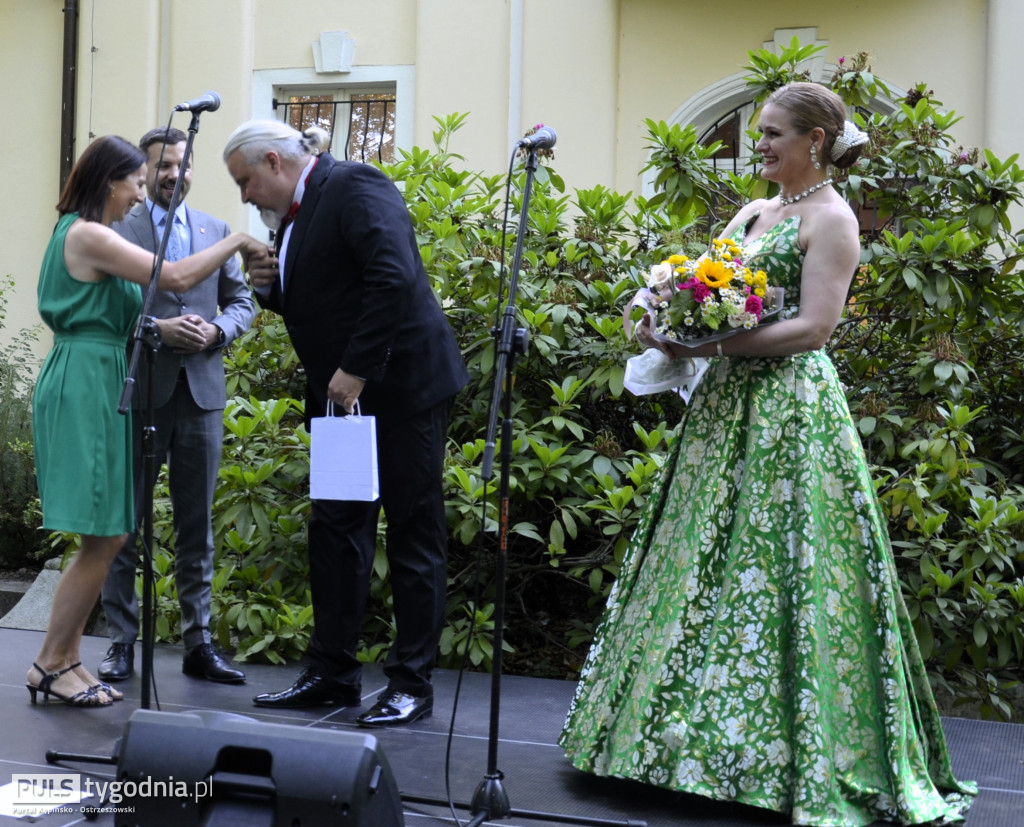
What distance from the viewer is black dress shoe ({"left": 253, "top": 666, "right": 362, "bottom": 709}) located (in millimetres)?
4191

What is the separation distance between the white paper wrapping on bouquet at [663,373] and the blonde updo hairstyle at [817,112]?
0.71 m

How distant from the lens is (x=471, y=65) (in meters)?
9.19

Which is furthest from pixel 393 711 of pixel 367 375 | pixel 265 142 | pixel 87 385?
pixel 265 142

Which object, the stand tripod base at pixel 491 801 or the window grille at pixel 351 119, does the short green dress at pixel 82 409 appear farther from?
the window grille at pixel 351 119

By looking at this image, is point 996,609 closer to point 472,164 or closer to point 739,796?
point 739,796

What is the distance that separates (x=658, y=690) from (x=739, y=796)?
341 mm

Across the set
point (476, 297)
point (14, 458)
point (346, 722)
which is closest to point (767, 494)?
point (346, 722)

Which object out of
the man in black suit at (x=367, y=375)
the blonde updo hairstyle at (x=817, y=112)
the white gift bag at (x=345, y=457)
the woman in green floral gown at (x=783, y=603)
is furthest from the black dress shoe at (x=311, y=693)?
the blonde updo hairstyle at (x=817, y=112)

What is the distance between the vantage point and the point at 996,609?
4.65m

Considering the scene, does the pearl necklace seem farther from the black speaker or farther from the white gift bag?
the black speaker

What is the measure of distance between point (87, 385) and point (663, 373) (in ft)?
6.57

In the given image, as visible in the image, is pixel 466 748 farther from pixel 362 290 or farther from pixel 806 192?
pixel 806 192

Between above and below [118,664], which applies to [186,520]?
above

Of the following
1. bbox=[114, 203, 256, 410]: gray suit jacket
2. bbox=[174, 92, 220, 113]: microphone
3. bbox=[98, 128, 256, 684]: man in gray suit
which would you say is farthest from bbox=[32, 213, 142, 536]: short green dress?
bbox=[174, 92, 220, 113]: microphone
